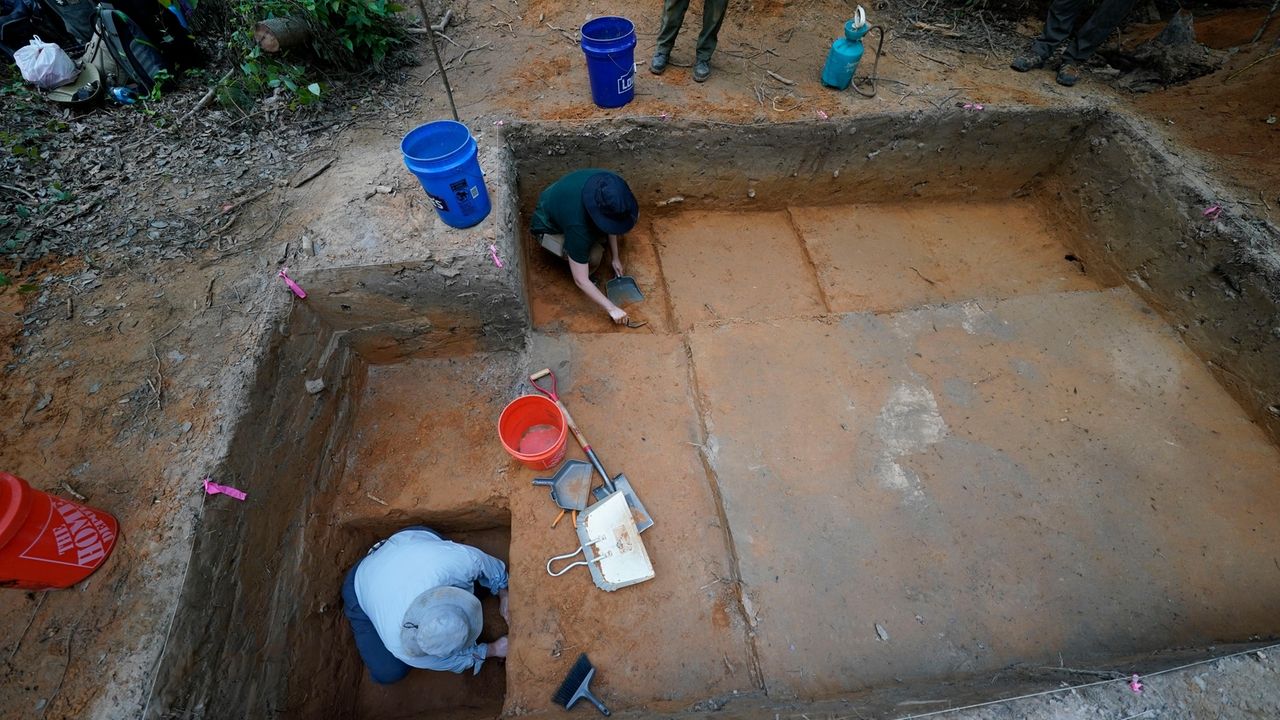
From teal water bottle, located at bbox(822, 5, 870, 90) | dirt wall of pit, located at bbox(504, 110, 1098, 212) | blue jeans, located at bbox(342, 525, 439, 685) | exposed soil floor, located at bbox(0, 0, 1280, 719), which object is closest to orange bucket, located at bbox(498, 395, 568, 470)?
exposed soil floor, located at bbox(0, 0, 1280, 719)

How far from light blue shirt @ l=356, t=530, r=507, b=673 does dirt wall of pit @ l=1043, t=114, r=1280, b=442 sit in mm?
4051

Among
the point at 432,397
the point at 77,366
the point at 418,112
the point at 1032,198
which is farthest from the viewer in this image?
the point at 1032,198

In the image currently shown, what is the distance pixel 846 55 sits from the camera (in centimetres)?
331

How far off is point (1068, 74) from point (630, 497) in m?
4.27

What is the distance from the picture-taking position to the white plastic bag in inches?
118

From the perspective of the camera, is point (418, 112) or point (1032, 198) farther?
point (1032, 198)

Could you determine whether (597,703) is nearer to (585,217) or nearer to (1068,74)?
(585,217)

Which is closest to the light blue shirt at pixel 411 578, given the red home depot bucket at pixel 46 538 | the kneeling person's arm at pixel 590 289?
the red home depot bucket at pixel 46 538

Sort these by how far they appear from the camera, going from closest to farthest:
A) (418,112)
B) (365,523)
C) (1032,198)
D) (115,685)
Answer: (115,685)
(365,523)
(418,112)
(1032,198)

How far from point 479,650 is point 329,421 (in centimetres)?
134

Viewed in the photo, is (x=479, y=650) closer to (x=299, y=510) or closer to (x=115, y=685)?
(x=299, y=510)

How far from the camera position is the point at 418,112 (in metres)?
3.31

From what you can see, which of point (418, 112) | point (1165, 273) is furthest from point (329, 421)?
point (1165, 273)

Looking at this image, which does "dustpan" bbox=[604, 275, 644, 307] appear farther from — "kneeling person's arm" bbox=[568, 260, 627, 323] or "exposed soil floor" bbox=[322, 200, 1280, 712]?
"kneeling person's arm" bbox=[568, 260, 627, 323]
